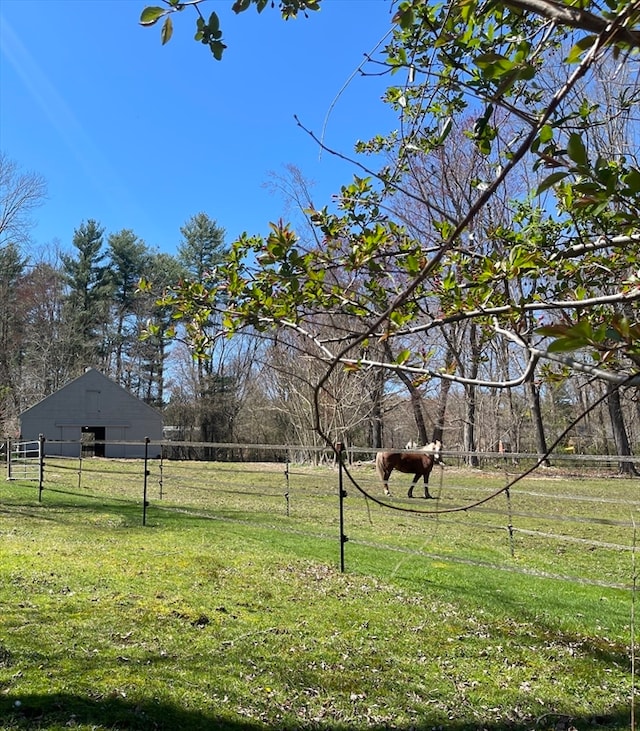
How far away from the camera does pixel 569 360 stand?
1883 millimetres

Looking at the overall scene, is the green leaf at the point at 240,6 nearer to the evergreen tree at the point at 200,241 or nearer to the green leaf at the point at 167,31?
the green leaf at the point at 167,31

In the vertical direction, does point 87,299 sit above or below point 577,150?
above

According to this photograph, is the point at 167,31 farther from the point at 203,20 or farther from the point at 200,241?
the point at 200,241

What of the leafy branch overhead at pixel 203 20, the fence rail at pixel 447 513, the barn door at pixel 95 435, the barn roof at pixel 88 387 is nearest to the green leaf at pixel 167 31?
the leafy branch overhead at pixel 203 20

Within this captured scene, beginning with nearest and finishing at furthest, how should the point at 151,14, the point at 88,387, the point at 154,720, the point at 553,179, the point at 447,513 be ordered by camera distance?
the point at 553,179 → the point at 151,14 → the point at 154,720 → the point at 447,513 → the point at 88,387

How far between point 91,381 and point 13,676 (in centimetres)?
3181

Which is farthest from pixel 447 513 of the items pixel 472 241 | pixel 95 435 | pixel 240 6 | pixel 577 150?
pixel 95 435

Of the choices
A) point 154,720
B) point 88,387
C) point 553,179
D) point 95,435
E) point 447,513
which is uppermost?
point 88,387

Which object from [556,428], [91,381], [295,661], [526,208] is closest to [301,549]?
[295,661]

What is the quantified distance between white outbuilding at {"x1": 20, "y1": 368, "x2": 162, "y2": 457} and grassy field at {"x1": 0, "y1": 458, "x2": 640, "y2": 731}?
82.2ft

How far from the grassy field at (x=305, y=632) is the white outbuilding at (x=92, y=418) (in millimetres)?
25042

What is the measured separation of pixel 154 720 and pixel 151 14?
302cm

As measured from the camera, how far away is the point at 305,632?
4309mm

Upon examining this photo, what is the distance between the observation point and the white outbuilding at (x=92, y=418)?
31.7 meters
